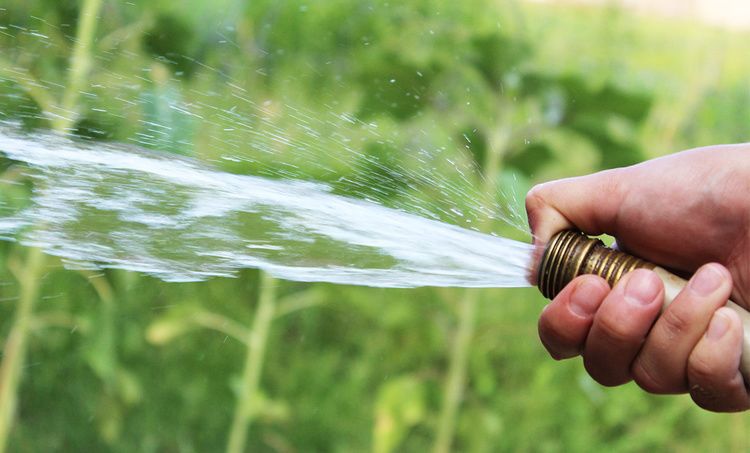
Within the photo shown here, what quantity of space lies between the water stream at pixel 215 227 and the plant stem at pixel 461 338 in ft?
1.14

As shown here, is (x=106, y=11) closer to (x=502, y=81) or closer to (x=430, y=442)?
(x=502, y=81)

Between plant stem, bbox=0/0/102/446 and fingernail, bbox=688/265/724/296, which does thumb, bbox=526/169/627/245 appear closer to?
fingernail, bbox=688/265/724/296

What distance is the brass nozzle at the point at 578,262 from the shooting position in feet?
2.73

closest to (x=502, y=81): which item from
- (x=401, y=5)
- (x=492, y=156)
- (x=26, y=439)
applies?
(x=492, y=156)

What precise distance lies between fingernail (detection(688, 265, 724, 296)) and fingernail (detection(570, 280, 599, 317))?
0.08m

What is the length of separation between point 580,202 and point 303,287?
2.07 feet

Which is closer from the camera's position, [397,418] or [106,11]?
[106,11]

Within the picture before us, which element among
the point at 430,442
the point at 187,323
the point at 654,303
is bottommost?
the point at 430,442

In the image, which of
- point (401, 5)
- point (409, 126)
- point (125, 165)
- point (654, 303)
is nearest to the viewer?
point (654, 303)

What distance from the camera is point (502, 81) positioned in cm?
147

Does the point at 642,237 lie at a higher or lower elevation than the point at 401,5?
lower

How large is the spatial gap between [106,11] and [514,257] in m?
0.66

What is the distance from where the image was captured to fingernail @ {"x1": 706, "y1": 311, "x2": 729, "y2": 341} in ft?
2.73

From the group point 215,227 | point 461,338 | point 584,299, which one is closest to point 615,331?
point 584,299
